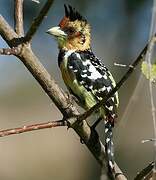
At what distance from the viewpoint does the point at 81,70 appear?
3846mm

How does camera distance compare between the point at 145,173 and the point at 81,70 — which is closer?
the point at 145,173

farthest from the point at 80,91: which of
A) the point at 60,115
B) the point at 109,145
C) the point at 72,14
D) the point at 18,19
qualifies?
the point at 60,115

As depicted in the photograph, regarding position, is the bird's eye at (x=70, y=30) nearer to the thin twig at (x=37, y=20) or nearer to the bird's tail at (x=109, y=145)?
the bird's tail at (x=109, y=145)

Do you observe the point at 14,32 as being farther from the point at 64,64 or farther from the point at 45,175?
the point at 45,175

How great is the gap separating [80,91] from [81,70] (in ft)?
0.54

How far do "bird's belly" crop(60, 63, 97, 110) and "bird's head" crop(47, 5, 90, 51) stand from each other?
0.26 m

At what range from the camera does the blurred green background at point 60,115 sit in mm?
11652

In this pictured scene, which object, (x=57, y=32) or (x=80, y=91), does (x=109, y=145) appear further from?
(x=57, y=32)

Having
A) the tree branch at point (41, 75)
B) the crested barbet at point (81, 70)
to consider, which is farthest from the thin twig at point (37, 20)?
the crested barbet at point (81, 70)

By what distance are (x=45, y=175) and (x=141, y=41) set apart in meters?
2.76

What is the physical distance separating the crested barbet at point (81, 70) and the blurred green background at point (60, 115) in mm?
6399

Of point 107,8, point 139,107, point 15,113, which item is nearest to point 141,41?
point 139,107

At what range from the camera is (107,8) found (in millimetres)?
14102

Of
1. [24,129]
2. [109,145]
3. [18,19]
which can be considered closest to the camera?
[24,129]
